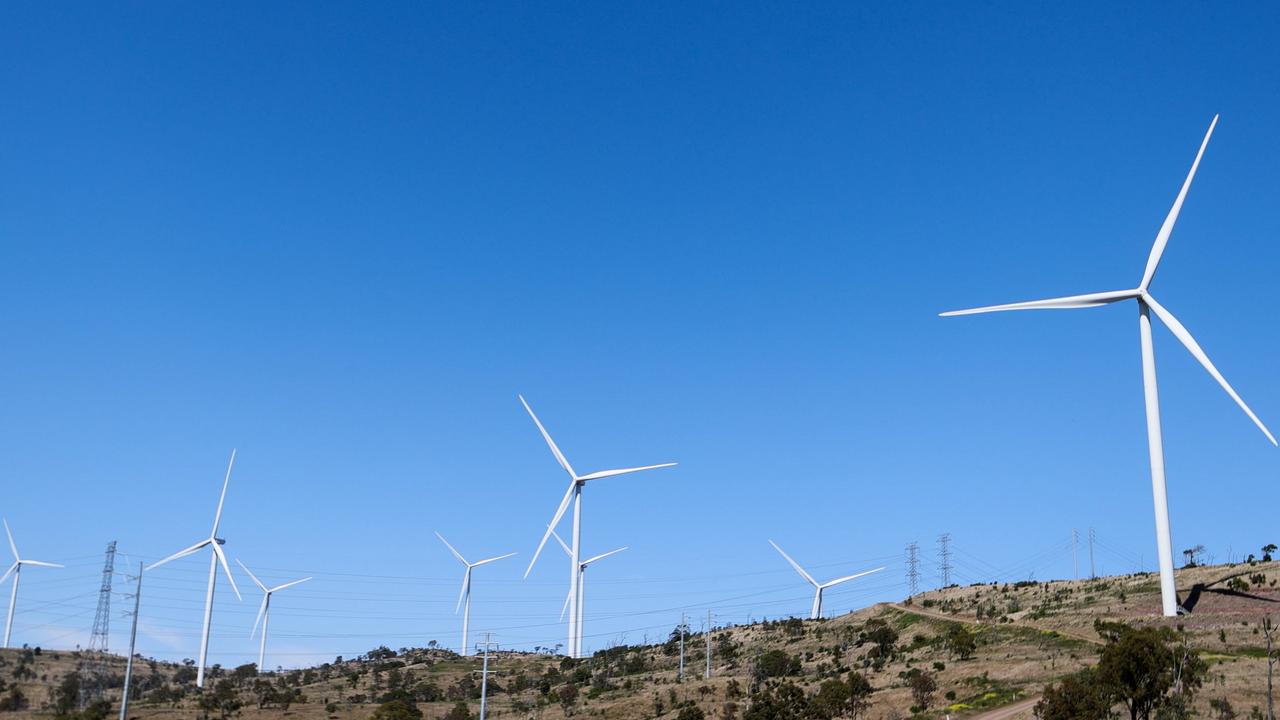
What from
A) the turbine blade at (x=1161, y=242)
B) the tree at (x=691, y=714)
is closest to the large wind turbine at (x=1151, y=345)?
the turbine blade at (x=1161, y=242)

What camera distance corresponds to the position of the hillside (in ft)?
323

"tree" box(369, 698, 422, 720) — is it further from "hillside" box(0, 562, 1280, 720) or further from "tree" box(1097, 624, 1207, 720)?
"tree" box(1097, 624, 1207, 720)

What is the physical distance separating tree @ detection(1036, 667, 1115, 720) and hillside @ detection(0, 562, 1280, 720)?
6882mm

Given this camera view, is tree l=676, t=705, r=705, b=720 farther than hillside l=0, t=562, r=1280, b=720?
Yes

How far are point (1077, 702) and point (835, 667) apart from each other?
5824cm

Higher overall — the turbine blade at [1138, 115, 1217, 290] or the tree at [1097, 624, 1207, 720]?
the turbine blade at [1138, 115, 1217, 290]

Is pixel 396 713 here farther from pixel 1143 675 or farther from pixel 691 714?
pixel 1143 675

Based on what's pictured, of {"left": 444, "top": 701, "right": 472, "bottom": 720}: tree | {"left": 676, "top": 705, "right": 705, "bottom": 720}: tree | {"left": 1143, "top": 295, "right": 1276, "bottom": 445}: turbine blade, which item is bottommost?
{"left": 444, "top": 701, "right": 472, "bottom": 720}: tree

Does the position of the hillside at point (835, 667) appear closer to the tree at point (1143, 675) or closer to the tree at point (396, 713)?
the tree at point (1143, 675)

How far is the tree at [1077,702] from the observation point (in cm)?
7150

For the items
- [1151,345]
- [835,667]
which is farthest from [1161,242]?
[835,667]

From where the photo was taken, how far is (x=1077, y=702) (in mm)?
72875

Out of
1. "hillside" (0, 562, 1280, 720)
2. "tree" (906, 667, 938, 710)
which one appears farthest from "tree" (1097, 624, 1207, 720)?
"tree" (906, 667, 938, 710)

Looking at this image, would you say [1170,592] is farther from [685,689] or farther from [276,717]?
[276,717]
